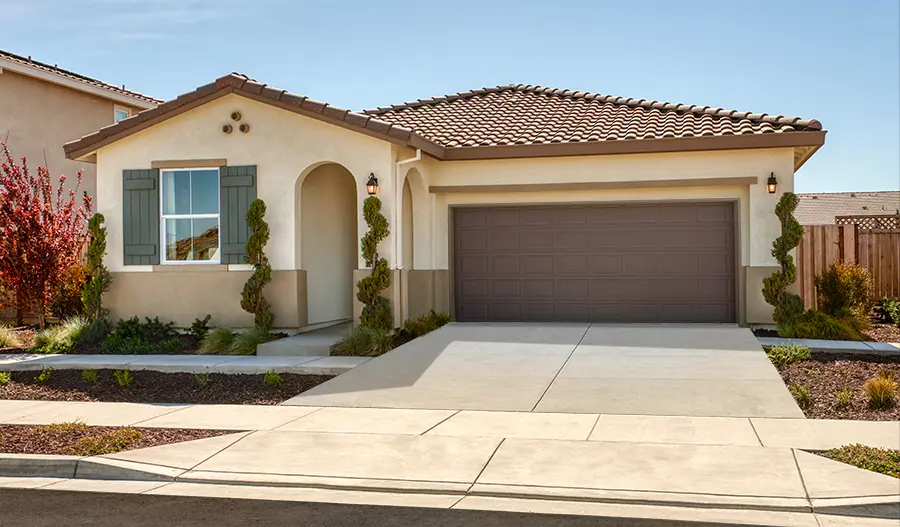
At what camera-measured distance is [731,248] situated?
652 inches

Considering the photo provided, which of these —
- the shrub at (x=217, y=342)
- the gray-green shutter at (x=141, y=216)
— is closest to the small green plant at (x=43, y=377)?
the shrub at (x=217, y=342)

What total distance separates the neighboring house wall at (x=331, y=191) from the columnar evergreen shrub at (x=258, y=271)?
26cm

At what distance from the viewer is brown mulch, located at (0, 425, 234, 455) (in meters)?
8.73

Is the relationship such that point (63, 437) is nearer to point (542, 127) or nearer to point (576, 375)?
point (576, 375)

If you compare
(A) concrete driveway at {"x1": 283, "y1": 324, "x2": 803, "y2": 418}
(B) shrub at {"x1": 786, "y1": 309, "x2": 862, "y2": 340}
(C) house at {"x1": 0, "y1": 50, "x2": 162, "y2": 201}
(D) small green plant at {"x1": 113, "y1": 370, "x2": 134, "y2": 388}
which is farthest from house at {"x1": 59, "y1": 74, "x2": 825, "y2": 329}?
(C) house at {"x1": 0, "y1": 50, "x2": 162, "y2": 201}

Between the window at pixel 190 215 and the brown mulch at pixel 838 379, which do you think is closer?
the brown mulch at pixel 838 379

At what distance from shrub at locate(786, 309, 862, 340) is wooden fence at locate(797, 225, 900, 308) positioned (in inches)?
115

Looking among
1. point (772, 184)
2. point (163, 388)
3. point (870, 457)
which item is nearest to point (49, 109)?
point (163, 388)

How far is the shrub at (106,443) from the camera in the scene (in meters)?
8.54

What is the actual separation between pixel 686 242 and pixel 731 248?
77cm

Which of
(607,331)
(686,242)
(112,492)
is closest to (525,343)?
(607,331)

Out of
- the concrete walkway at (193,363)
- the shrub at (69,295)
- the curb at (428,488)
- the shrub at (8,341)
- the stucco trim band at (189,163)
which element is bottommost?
the curb at (428,488)

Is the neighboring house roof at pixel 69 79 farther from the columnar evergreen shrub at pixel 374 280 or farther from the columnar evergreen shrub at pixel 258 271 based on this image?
the columnar evergreen shrub at pixel 374 280

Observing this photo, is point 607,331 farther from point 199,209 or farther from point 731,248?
point 199,209
